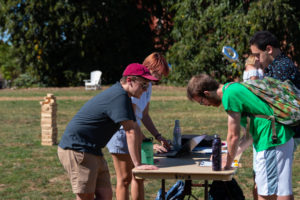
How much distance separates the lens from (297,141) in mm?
4145

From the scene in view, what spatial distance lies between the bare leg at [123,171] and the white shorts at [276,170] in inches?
54.0

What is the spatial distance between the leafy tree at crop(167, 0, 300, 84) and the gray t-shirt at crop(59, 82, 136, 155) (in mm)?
19601

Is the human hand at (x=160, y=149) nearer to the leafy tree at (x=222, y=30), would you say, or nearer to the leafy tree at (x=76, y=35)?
the leafy tree at (x=222, y=30)

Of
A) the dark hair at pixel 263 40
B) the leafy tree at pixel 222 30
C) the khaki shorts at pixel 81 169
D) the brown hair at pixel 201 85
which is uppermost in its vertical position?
the leafy tree at pixel 222 30

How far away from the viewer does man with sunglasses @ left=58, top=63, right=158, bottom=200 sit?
12.3 feet

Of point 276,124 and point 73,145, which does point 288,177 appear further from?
point 73,145

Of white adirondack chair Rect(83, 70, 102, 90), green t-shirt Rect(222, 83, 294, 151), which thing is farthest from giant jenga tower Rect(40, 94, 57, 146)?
white adirondack chair Rect(83, 70, 102, 90)

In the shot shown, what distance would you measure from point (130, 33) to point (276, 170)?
101 ft

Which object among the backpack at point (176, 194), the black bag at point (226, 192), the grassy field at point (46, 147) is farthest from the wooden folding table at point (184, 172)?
the grassy field at point (46, 147)

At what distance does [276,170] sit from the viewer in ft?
12.3

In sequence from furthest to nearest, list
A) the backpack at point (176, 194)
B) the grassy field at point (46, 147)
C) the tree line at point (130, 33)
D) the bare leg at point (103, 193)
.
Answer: the tree line at point (130, 33) → the grassy field at point (46, 147) → the backpack at point (176, 194) → the bare leg at point (103, 193)

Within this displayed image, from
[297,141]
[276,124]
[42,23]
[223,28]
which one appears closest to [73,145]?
[276,124]

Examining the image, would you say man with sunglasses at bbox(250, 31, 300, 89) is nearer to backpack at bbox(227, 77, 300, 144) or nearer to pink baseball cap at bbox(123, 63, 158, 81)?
backpack at bbox(227, 77, 300, 144)

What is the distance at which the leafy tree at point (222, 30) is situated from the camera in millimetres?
22734
